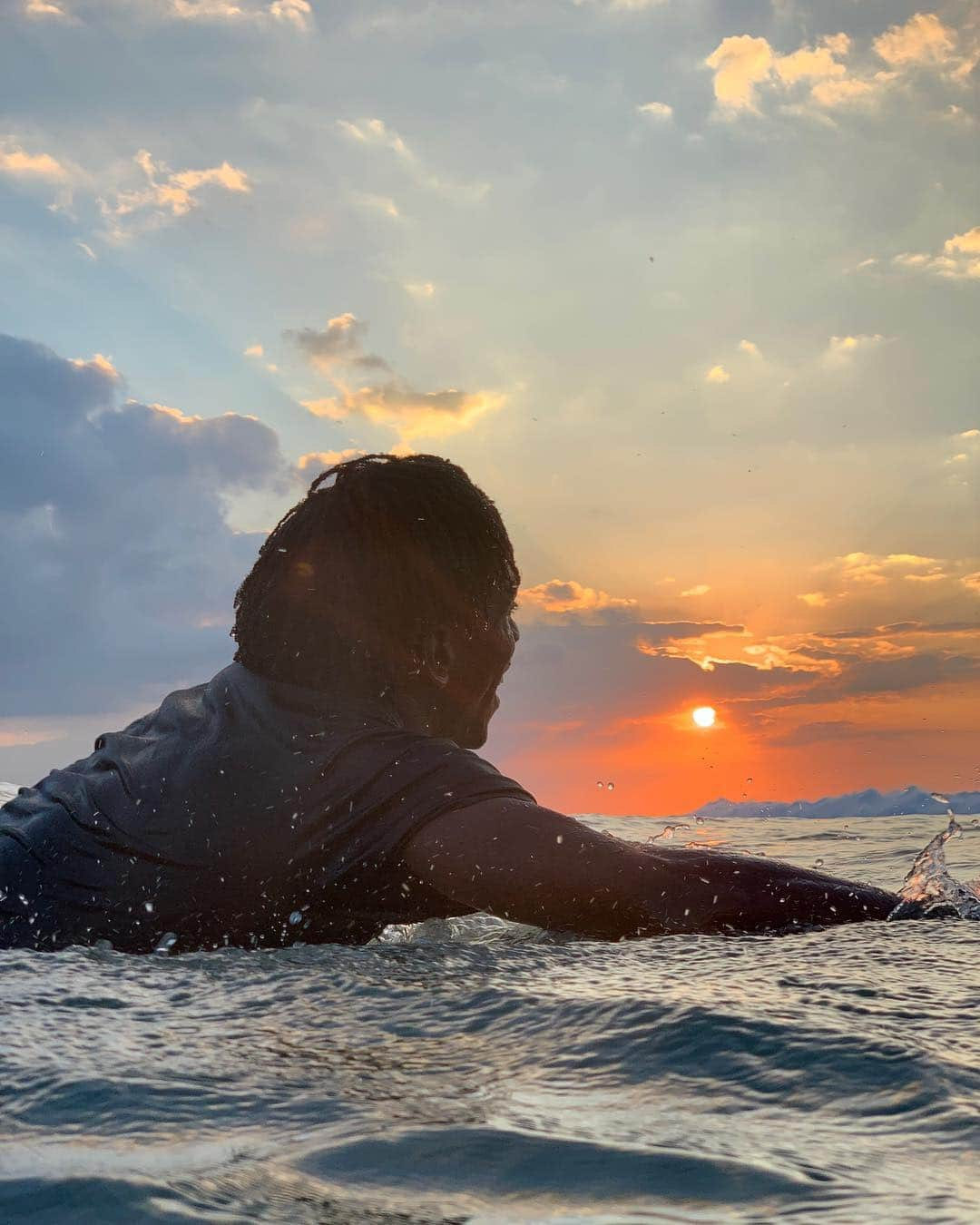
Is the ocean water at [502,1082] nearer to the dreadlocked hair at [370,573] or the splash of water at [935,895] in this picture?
the splash of water at [935,895]

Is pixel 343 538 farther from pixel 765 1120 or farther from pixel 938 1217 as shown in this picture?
pixel 938 1217

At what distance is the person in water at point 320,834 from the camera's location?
9.32ft

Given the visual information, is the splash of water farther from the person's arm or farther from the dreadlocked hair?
the dreadlocked hair

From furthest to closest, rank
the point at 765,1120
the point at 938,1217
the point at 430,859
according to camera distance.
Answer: the point at 430,859
the point at 765,1120
the point at 938,1217

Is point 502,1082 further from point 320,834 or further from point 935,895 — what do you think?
point 935,895

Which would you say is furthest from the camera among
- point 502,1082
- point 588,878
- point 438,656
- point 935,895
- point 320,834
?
point 438,656

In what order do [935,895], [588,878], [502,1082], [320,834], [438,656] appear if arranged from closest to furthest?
[502,1082], [588,878], [320,834], [935,895], [438,656]

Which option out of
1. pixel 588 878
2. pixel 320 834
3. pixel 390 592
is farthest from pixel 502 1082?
pixel 390 592

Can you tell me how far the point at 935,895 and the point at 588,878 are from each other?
1227 millimetres

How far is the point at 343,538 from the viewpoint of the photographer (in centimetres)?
347

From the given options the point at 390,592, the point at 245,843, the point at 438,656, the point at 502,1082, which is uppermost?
the point at 390,592

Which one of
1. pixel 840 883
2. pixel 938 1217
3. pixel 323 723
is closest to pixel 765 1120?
pixel 938 1217

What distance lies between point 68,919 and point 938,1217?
7.51 ft

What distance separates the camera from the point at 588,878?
2.80 metres
